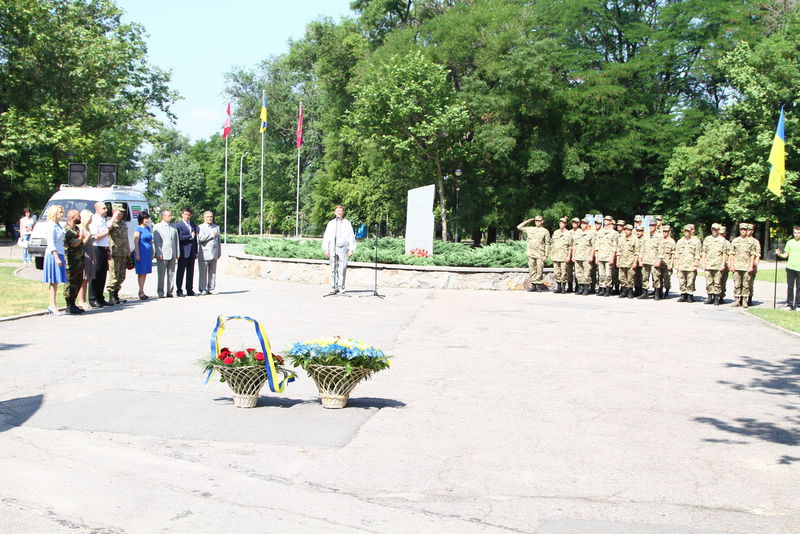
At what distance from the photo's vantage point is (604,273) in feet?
69.7

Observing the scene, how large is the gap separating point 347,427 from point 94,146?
40.0m

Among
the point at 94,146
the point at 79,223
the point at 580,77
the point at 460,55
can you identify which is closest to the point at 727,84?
the point at 580,77

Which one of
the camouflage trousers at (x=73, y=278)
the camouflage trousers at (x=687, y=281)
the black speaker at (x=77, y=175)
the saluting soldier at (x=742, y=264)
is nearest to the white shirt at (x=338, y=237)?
the camouflage trousers at (x=73, y=278)

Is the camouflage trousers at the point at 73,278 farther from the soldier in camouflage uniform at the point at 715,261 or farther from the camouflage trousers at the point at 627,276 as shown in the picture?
the soldier in camouflage uniform at the point at 715,261

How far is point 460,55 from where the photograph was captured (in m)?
46.7

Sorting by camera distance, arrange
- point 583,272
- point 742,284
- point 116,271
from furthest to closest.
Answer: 1. point 583,272
2. point 742,284
3. point 116,271

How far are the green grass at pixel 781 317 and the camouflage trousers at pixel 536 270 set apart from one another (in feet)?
18.3

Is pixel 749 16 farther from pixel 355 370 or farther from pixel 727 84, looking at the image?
pixel 355 370

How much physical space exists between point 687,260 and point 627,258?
1.50 meters

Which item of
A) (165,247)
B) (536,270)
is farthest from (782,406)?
(536,270)

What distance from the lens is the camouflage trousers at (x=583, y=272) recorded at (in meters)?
21.2

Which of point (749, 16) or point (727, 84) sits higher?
point (749, 16)

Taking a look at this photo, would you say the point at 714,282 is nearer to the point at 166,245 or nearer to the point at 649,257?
the point at 649,257

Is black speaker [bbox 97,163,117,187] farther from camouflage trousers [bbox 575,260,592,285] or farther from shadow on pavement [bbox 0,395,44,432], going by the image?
shadow on pavement [bbox 0,395,44,432]
